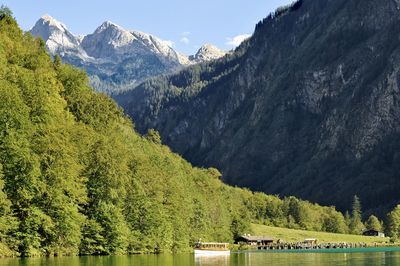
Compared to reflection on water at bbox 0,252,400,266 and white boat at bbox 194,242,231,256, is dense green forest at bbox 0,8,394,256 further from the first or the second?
white boat at bbox 194,242,231,256

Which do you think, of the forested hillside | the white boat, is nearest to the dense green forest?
the forested hillside

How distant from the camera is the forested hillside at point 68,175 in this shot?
93.5 meters

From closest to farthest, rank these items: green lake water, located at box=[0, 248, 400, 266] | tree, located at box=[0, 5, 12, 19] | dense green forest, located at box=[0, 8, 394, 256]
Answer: green lake water, located at box=[0, 248, 400, 266] < dense green forest, located at box=[0, 8, 394, 256] < tree, located at box=[0, 5, 12, 19]

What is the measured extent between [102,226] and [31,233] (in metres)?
24.8

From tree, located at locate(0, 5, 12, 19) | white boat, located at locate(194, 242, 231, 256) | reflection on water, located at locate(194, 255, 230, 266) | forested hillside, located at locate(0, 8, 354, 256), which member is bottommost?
reflection on water, located at locate(194, 255, 230, 266)

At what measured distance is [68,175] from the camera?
10331 cm

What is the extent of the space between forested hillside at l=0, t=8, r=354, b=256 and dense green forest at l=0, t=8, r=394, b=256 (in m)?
0.16

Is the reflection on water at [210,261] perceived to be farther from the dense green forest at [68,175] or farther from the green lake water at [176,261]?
the dense green forest at [68,175]

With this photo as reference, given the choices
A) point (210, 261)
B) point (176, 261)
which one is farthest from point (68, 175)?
point (210, 261)

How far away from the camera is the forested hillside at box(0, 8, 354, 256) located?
307ft

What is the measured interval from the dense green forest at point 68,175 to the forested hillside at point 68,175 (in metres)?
0.16

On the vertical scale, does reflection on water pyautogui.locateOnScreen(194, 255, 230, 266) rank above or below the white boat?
below

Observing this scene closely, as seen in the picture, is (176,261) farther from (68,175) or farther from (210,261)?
(68,175)

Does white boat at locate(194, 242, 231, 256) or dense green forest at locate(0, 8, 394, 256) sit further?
white boat at locate(194, 242, 231, 256)
